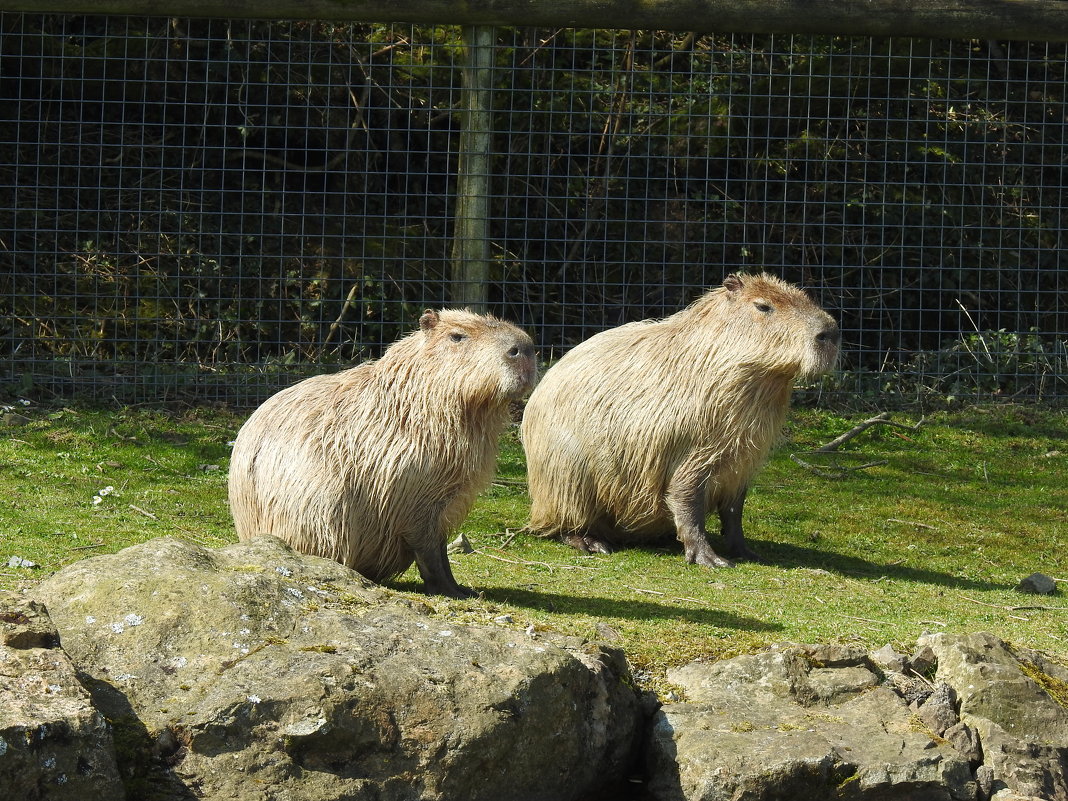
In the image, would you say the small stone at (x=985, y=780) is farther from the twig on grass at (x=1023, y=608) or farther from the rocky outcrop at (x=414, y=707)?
the twig on grass at (x=1023, y=608)

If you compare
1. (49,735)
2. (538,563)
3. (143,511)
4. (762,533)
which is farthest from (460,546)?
(49,735)

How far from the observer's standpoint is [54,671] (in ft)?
11.0

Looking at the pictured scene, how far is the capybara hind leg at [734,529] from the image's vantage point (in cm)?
706

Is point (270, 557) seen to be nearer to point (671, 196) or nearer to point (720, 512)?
point (720, 512)

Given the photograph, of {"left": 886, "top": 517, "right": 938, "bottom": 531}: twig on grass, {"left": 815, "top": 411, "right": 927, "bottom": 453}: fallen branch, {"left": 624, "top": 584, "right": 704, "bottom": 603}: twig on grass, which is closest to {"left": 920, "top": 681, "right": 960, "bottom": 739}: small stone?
{"left": 624, "top": 584, "right": 704, "bottom": 603}: twig on grass

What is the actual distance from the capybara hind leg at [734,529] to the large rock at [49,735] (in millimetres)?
4288

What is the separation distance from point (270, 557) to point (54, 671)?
3.74 ft

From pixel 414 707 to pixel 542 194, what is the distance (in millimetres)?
7937

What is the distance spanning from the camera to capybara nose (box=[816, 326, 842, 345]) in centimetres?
672

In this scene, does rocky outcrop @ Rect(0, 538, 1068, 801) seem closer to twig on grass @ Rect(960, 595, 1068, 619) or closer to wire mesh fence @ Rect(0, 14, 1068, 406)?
twig on grass @ Rect(960, 595, 1068, 619)

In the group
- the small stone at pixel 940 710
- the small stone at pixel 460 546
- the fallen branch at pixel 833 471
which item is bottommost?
the small stone at pixel 460 546

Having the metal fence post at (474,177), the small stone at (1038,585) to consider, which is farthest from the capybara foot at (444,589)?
the metal fence post at (474,177)

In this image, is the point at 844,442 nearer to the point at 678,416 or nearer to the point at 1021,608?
the point at 678,416

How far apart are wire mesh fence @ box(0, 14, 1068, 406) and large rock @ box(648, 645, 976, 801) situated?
6072 millimetres
